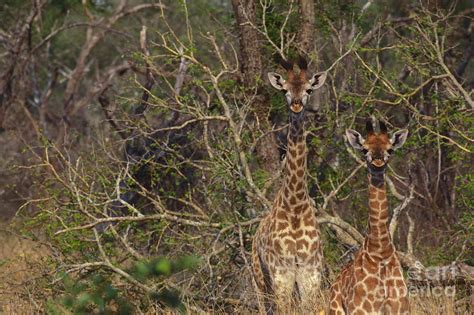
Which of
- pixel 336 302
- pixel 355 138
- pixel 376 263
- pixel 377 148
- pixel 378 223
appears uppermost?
pixel 377 148

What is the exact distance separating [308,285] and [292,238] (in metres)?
0.43

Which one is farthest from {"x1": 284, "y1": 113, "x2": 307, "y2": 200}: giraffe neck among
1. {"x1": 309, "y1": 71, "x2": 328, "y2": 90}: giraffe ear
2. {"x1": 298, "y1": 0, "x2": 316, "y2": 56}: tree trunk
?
{"x1": 298, "y1": 0, "x2": 316, "y2": 56}: tree trunk

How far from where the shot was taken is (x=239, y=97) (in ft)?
35.6

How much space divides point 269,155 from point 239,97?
2.39ft

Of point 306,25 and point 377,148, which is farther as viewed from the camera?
point 306,25

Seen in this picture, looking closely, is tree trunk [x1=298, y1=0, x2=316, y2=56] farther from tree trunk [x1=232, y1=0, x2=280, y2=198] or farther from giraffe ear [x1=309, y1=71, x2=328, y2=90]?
giraffe ear [x1=309, y1=71, x2=328, y2=90]

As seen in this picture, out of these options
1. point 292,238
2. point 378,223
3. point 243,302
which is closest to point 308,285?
point 292,238

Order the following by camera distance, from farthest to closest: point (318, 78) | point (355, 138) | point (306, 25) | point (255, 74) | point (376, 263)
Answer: point (306, 25) → point (255, 74) → point (318, 78) → point (355, 138) → point (376, 263)

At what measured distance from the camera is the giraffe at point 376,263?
22.1 ft

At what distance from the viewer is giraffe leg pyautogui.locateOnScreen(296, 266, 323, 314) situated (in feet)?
26.8

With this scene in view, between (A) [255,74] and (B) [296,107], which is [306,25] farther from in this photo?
(B) [296,107]

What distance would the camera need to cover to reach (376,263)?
22.5ft

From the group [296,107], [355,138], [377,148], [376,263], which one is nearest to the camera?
[377,148]

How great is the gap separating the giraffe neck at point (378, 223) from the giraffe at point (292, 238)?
1.33 m
